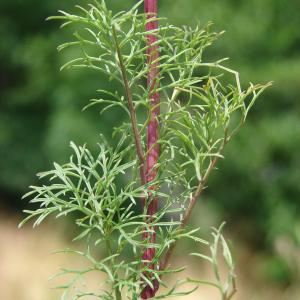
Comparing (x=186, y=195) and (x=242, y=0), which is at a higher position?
(x=242, y=0)

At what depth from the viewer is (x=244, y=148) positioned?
3314mm

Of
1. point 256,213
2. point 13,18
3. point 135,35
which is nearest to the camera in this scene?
point 135,35

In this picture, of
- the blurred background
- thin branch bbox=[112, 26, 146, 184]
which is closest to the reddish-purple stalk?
thin branch bbox=[112, 26, 146, 184]

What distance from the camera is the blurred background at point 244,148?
10.8 feet

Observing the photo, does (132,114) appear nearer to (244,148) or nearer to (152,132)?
(152,132)

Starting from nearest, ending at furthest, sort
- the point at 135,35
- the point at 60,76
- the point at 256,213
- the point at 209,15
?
the point at 135,35, the point at 209,15, the point at 256,213, the point at 60,76

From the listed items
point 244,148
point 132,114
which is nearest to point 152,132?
point 132,114

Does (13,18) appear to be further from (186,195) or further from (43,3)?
(186,195)

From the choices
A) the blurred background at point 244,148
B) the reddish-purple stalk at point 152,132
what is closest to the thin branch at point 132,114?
the reddish-purple stalk at point 152,132

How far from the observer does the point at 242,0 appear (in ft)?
11.1

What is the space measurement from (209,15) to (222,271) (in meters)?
1.11

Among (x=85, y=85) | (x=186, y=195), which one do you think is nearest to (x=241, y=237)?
(x=85, y=85)

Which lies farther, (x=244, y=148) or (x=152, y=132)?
(x=244, y=148)

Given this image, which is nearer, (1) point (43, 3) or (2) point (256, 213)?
(2) point (256, 213)
